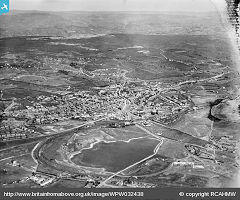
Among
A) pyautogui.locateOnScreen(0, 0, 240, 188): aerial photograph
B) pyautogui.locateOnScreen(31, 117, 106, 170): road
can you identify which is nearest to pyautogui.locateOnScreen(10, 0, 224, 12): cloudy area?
pyautogui.locateOnScreen(0, 0, 240, 188): aerial photograph

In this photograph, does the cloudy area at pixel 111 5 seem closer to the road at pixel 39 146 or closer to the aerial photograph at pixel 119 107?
the aerial photograph at pixel 119 107

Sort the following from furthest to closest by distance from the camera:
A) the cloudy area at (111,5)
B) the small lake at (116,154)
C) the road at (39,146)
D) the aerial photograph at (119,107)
A: the cloudy area at (111,5)
the road at (39,146)
the small lake at (116,154)
the aerial photograph at (119,107)

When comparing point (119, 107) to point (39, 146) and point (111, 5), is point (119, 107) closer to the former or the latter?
point (39, 146)

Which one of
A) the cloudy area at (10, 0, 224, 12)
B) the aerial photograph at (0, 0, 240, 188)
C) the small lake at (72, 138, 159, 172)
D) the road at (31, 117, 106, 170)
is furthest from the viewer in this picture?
the cloudy area at (10, 0, 224, 12)

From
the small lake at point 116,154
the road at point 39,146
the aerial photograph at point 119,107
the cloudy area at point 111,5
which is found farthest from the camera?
the cloudy area at point 111,5

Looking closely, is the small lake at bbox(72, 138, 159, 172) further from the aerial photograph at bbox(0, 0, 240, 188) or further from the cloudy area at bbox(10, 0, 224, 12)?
the cloudy area at bbox(10, 0, 224, 12)

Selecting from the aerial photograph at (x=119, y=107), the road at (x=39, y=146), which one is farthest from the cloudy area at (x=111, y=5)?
the road at (x=39, y=146)
